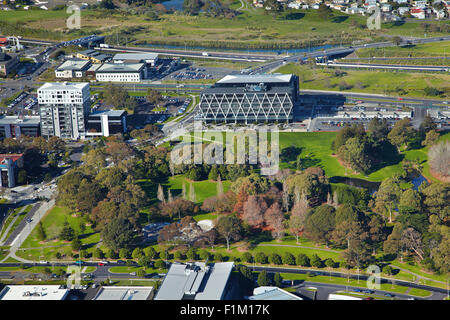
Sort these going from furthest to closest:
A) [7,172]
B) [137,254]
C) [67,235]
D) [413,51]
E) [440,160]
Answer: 1. [413,51]
2. [440,160]
3. [7,172]
4. [67,235]
5. [137,254]

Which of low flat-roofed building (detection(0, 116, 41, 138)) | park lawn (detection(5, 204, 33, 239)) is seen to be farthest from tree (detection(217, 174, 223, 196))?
low flat-roofed building (detection(0, 116, 41, 138))

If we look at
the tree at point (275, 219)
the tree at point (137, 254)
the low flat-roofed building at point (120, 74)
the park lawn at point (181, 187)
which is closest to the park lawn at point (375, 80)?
the low flat-roofed building at point (120, 74)

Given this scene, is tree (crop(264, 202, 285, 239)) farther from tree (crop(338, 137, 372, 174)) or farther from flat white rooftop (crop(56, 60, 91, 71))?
flat white rooftop (crop(56, 60, 91, 71))

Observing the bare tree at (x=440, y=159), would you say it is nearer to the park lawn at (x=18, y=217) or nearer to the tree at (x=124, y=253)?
the tree at (x=124, y=253)

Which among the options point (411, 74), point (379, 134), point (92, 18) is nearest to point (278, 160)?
point (379, 134)

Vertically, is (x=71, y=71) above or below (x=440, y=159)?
above

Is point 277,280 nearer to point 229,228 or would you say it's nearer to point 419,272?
point 229,228

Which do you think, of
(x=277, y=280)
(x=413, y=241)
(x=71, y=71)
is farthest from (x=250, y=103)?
(x=277, y=280)
